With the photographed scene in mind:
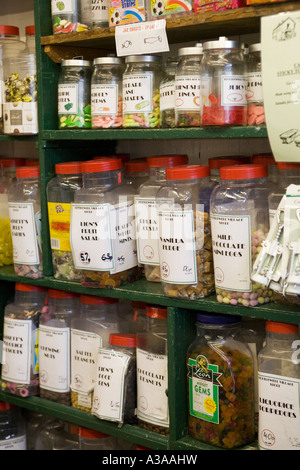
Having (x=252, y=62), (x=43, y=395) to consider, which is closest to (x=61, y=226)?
(x=43, y=395)

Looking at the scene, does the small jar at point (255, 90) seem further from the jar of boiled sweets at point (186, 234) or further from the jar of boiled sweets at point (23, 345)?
the jar of boiled sweets at point (23, 345)

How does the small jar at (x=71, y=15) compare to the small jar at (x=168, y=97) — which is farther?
the small jar at (x=71, y=15)

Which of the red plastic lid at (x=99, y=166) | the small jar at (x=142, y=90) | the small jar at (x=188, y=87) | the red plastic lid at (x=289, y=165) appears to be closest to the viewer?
the red plastic lid at (x=289, y=165)

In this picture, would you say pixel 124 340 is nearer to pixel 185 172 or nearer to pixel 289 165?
pixel 185 172

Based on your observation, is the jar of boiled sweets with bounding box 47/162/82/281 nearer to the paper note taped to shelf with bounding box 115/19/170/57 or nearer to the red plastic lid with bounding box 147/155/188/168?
the red plastic lid with bounding box 147/155/188/168

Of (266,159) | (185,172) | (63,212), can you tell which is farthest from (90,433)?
(266,159)

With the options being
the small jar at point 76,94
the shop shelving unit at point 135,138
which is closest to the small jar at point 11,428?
the shop shelving unit at point 135,138

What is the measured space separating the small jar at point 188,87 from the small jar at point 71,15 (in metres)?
0.38

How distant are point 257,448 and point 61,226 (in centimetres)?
83

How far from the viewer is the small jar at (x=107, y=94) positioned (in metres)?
1.81

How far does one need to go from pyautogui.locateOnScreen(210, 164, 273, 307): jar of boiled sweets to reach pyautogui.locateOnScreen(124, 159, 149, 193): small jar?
404mm

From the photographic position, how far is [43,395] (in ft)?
6.88

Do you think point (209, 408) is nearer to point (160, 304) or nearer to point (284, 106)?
point (160, 304)

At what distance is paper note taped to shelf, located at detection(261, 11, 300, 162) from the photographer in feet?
4.51
